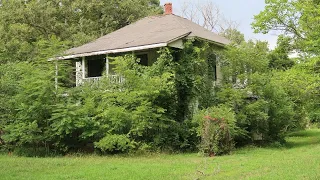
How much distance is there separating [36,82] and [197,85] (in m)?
7.08

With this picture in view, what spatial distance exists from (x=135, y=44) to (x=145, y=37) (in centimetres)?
115

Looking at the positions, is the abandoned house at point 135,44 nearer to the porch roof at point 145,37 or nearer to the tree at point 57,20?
the porch roof at point 145,37

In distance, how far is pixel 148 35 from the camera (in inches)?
778

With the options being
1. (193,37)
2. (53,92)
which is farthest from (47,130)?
(193,37)

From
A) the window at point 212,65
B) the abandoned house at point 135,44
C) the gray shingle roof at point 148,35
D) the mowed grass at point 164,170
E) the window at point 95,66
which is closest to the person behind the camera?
the mowed grass at point 164,170

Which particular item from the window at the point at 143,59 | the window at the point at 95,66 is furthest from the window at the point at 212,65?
the window at the point at 95,66

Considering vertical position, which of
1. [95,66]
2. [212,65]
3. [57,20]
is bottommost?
[212,65]

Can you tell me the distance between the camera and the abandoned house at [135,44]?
1802 centimetres

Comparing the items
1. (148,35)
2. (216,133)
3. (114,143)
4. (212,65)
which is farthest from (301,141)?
(114,143)

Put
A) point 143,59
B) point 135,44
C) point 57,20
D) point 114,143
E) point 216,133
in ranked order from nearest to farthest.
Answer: point 114,143 < point 216,133 < point 135,44 < point 143,59 < point 57,20

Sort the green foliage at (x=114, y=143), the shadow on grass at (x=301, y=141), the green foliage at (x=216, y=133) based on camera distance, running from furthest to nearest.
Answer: the shadow on grass at (x=301, y=141)
the green foliage at (x=216, y=133)
the green foliage at (x=114, y=143)

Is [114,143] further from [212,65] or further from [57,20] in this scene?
[57,20]

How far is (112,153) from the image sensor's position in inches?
626

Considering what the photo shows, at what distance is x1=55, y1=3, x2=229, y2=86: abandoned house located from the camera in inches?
709
